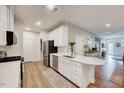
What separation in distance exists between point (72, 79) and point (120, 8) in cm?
250

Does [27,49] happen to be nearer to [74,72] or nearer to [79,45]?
[79,45]

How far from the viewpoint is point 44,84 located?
3041 mm

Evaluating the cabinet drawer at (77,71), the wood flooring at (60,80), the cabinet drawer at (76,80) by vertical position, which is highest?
the cabinet drawer at (77,71)

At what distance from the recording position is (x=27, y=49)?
7.20 meters

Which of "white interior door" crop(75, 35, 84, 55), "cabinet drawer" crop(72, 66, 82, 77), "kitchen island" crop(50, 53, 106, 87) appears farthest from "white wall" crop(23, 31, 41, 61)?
"cabinet drawer" crop(72, 66, 82, 77)

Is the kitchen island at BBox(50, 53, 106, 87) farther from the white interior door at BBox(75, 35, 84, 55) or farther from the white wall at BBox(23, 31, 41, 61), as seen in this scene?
the white wall at BBox(23, 31, 41, 61)

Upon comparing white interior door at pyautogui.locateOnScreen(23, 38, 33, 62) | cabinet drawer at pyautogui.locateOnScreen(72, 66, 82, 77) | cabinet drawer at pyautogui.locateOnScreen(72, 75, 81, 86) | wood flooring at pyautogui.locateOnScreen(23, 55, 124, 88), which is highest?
white interior door at pyautogui.locateOnScreen(23, 38, 33, 62)

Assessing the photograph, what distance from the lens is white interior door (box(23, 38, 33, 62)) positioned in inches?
280

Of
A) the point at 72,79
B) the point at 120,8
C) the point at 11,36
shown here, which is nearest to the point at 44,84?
the point at 72,79

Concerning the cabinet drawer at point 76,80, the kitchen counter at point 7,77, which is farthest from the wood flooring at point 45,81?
the kitchen counter at point 7,77

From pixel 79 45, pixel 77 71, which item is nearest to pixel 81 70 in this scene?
pixel 77 71

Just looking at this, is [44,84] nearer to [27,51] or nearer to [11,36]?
[11,36]

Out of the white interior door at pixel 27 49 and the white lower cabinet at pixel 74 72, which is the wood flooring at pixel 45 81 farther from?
the white interior door at pixel 27 49

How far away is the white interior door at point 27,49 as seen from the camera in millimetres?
7102
